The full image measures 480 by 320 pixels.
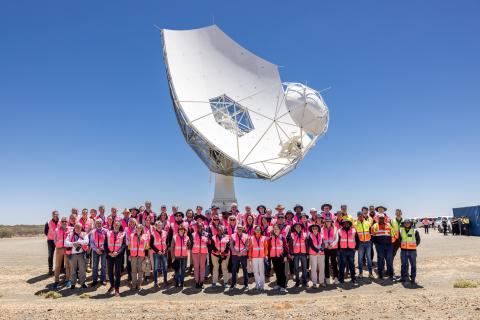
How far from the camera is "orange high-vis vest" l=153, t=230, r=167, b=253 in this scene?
1285cm

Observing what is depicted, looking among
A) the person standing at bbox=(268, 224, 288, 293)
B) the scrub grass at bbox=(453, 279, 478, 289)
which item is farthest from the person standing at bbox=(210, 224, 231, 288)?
the scrub grass at bbox=(453, 279, 478, 289)

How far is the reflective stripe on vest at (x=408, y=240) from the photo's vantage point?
42.2ft

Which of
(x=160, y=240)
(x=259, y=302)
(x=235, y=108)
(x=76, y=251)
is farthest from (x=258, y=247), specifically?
(x=235, y=108)

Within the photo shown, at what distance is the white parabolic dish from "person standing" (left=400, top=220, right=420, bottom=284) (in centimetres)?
968

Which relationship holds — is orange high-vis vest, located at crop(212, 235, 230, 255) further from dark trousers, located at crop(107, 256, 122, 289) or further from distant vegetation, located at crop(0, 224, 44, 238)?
distant vegetation, located at crop(0, 224, 44, 238)

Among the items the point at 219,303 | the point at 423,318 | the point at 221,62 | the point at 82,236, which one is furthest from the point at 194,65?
the point at 423,318

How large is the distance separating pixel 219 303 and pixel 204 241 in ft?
7.93

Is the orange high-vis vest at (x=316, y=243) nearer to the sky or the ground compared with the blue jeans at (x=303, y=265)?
nearer to the sky

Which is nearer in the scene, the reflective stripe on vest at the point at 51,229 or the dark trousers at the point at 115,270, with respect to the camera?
the dark trousers at the point at 115,270

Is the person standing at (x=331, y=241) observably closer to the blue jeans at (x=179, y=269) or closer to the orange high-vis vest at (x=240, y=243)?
the orange high-vis vest at (x=240, y=243)

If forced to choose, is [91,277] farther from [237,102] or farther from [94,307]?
[237,102]

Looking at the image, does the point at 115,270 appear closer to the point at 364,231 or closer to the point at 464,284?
the point at 364,231

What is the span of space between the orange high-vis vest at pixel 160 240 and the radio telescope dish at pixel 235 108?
796 cm

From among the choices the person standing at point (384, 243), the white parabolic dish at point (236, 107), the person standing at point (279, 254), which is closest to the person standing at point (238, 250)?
the person standing at point (279, 254)
